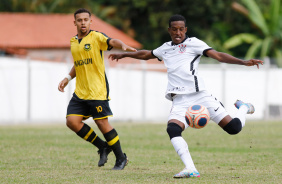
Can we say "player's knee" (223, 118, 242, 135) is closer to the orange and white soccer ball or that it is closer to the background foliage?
the orange and white soccer ball

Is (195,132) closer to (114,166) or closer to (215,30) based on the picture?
(114,166)

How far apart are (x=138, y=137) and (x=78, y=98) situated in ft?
23.0

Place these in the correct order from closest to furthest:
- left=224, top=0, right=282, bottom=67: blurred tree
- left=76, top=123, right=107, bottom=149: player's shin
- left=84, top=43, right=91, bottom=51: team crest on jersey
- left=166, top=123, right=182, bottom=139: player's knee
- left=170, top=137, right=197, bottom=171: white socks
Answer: left=170, top=137, right=197, bottom=171: white socks → left=166, top=123, right=182, bottom=139: player's knee → left=84, top=43, right=91, bottom=51: team crest on jersey → left=76, top=123, right=107, bottom=149: player's shin → left=224, top=0, right=282, bottom=67: blurred tree

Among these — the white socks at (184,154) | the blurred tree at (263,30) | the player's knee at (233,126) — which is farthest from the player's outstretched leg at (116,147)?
the blurred tree at (263,30)

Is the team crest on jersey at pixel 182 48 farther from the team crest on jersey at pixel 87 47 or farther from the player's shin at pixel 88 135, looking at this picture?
the player's shin at pixel 88 135

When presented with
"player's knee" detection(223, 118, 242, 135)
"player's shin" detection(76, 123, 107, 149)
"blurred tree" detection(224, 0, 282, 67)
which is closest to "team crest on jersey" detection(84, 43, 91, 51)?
"player's shin" detection(76, 123, 107, 149)

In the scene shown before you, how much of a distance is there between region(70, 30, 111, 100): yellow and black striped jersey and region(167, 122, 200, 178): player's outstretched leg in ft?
4.86

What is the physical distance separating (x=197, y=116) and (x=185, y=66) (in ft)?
2.41

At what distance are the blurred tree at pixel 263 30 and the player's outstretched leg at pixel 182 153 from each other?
3376 centimetres

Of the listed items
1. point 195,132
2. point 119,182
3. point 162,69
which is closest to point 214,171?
point 119,182

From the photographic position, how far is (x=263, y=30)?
4281cm

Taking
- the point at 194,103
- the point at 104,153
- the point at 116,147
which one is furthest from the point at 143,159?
the point at 194,103

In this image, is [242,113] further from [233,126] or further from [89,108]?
[89,108]

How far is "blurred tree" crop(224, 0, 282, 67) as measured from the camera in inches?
1650
